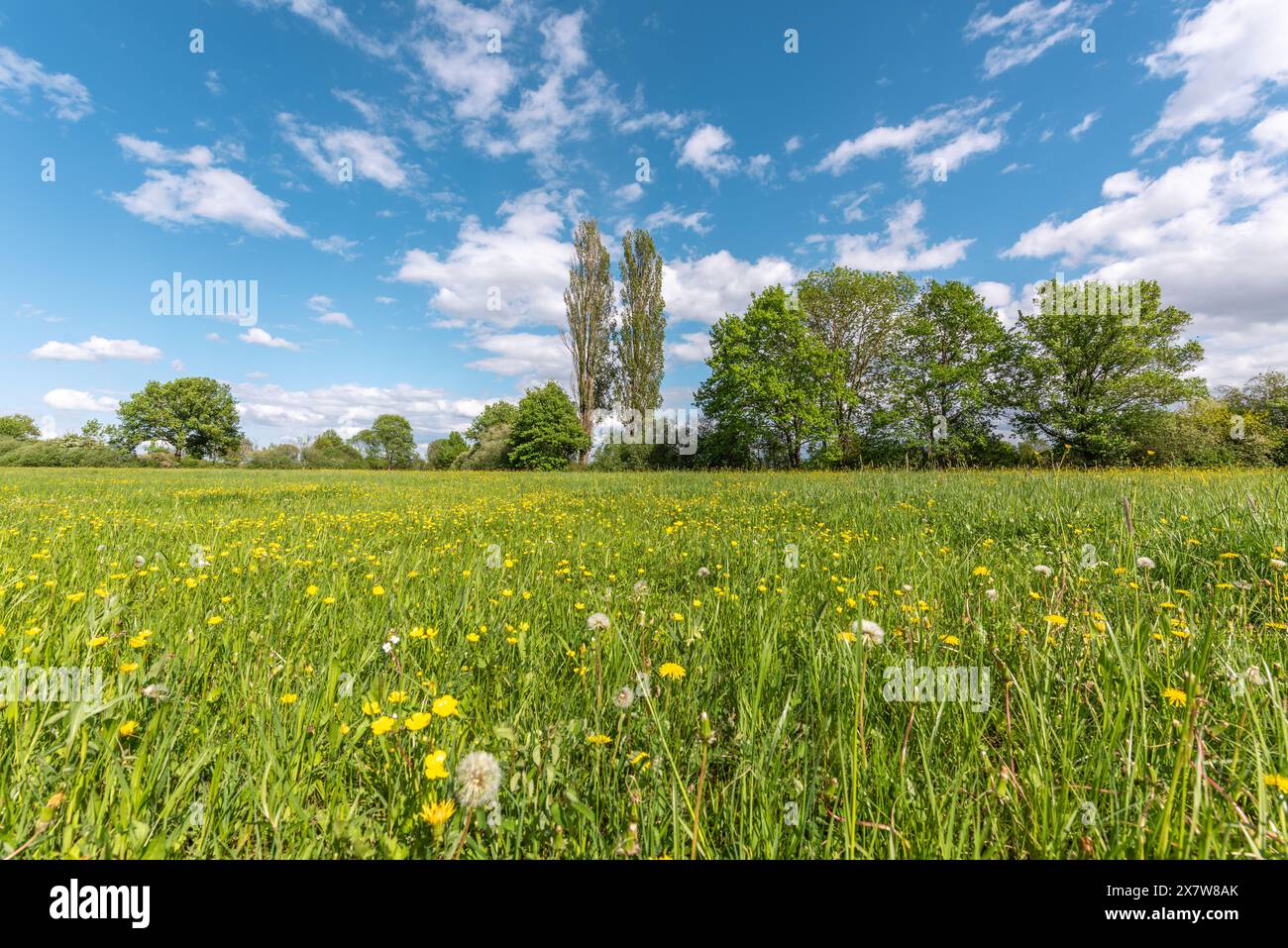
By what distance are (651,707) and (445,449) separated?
296 feet

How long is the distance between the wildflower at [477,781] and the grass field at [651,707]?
0.01 m

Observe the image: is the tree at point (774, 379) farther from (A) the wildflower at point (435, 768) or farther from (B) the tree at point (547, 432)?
(A) the wildflower at point (435, 768)

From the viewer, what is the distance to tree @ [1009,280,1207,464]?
25.2 meters

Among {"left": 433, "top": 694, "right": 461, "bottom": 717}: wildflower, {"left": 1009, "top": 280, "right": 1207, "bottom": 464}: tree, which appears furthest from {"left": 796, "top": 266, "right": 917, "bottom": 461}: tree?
{"left": 433, "top": 694, "right": 461, "bottom": 717}: wildflower

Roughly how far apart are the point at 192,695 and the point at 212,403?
8083 centimetres

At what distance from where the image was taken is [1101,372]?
2705cm

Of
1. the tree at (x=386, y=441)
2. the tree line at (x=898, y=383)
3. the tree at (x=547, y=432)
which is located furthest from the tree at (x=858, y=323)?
the tree at (x=386, y=441)

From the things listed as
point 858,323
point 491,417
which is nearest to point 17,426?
point 491,417

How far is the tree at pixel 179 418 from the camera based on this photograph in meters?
57.8

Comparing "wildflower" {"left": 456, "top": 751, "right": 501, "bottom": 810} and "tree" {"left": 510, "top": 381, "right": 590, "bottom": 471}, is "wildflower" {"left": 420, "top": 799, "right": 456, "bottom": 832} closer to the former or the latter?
"wildflower" {"left": 456, "top": 751, "right": 501, "bottom": 810}
